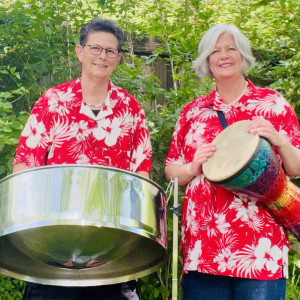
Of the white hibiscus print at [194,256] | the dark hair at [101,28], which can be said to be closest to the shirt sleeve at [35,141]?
the dark hair at [101,28]

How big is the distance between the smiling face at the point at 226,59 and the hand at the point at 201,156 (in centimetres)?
26

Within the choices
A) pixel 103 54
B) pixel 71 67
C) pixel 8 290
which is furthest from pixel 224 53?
pixel 8 290

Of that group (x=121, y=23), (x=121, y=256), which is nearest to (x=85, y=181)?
(x=121, y=256)

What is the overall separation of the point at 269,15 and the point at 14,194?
2718 mm

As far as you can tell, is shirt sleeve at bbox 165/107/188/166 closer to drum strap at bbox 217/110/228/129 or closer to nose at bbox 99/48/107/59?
drum strap at bbox 217/110/228/129

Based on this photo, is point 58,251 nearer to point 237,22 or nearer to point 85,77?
point 85,77

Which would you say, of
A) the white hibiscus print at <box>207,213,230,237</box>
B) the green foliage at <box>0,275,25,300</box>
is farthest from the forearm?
the green foliage at <box>0,275,25,300</box>

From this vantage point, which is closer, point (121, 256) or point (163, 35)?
point (121, 256)

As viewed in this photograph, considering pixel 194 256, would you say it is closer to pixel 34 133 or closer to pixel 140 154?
pixel 140 154

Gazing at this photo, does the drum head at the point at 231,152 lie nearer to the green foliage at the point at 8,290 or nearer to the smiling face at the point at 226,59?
the smiling face at the point at 226,59

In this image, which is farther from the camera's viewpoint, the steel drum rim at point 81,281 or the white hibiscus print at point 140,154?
the white hibiscus print at point 140,154

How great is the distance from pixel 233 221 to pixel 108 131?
490mm

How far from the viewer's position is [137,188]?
1690mm

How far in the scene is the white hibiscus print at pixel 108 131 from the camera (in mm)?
1907
